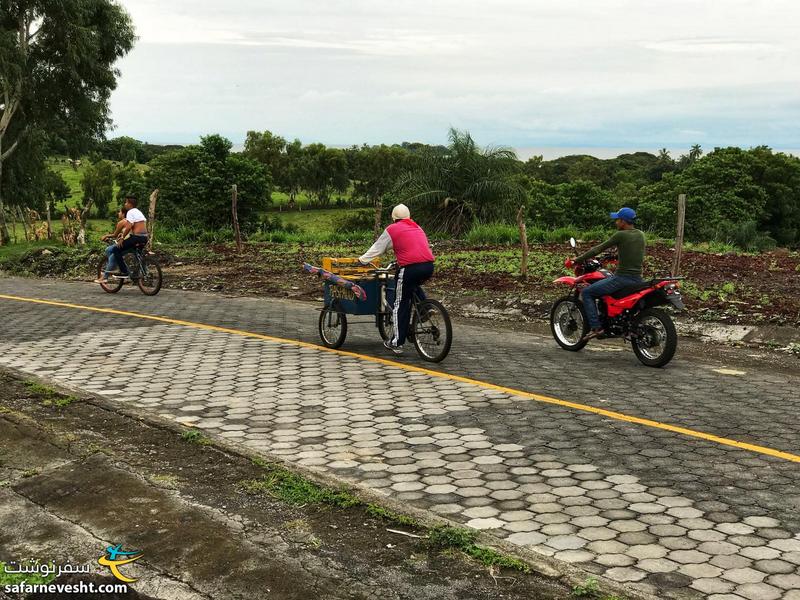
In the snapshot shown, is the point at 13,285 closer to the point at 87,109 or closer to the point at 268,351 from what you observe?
the point at 268,351

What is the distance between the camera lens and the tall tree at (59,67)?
38.8 metres

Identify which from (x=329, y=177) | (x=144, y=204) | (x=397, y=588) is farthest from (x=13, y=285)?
(x=329, y=177)

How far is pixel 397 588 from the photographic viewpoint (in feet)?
14.3

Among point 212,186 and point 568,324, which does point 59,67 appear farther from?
point 568,324

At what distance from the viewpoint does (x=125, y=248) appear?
17.9m

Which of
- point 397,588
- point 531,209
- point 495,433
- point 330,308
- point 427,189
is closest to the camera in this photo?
point 397,588

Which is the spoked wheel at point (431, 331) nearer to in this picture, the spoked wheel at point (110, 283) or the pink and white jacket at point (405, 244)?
the pink and white jacket at point (405, 244)

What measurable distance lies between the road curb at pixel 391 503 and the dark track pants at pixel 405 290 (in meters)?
3.42

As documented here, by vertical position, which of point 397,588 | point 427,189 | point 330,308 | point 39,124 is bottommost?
point 397,588

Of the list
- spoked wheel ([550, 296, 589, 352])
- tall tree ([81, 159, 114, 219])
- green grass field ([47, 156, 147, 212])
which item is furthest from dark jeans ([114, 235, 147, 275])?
tall tree ([81, 159, 114, 219])

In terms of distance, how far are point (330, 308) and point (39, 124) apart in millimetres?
37191

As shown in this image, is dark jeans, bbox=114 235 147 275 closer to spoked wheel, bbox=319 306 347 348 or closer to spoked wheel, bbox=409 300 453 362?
spoked wheel, bbox=319 306 347 348

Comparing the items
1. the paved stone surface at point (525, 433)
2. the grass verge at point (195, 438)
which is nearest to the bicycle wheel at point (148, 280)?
the paved stone surface at point (525, 433)

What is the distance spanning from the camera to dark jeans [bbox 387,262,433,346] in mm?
10039
